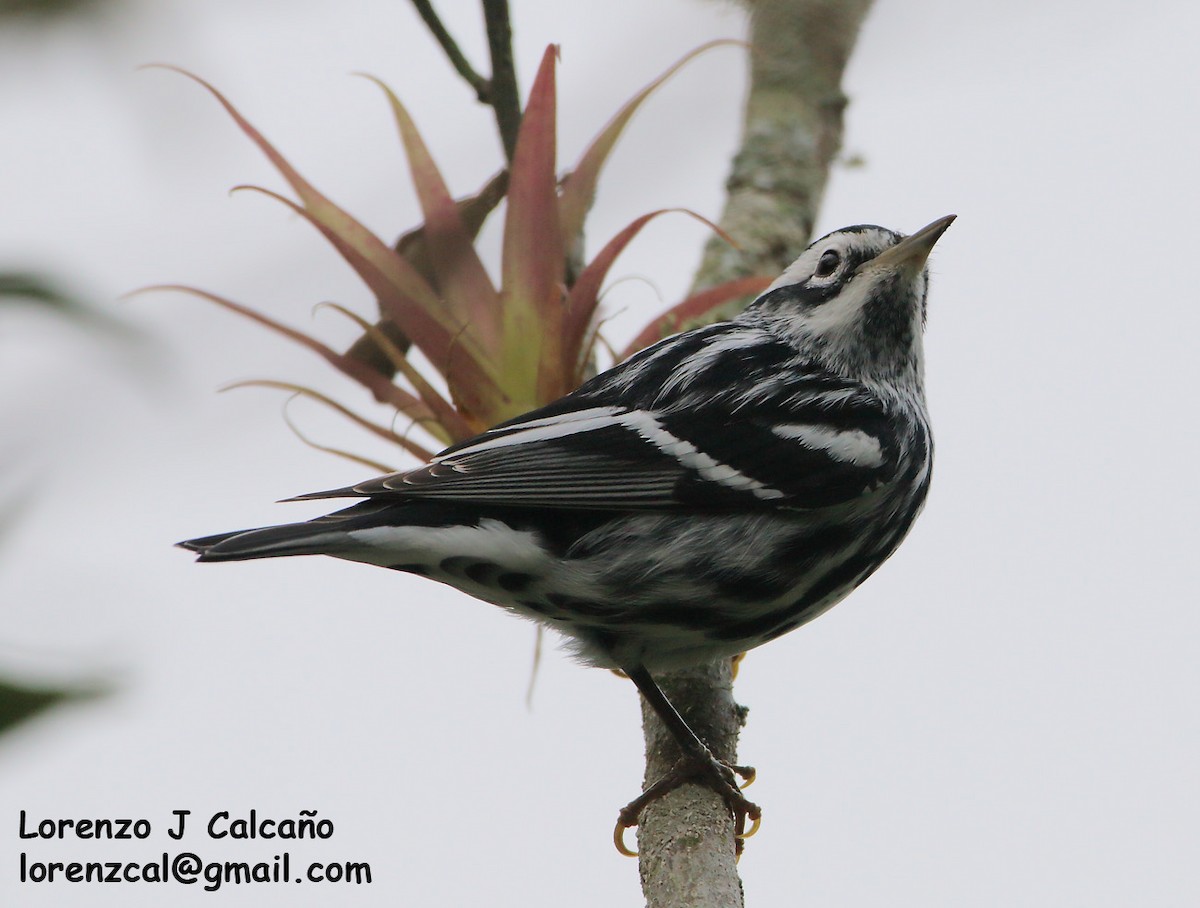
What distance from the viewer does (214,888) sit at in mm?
3053

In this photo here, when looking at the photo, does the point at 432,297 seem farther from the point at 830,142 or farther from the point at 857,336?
the point at 830,142

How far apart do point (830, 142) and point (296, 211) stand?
7.33 ft

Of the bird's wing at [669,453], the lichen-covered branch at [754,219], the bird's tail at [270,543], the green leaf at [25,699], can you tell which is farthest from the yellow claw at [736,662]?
the green leaf at [25,699]

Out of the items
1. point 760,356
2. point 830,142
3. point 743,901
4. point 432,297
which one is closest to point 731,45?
point 760,356

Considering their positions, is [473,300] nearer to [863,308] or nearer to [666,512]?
[666,512]

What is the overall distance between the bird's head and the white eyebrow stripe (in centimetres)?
38

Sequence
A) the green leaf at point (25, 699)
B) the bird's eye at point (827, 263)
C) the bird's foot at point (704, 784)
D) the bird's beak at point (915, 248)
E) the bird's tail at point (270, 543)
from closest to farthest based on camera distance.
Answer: the green leaf at point (25, 699) → the bird's tail at point (270, 543) → the bird's foot at point (704, 784) → the bird's beak at point (915, 248) → the bird's eye at point (827, 263)

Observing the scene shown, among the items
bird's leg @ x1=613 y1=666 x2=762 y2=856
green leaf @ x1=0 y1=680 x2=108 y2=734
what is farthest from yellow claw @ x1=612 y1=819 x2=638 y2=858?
Result: green leaf @ x1=0 y1=680 x2=108 y2=734

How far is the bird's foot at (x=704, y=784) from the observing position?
2.97 metres

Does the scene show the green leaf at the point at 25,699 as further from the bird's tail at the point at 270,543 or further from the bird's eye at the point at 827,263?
the bird's eye at the point at 827,263

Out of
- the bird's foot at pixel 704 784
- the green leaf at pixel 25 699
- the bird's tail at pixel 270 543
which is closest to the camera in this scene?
the green leaf at pixel 25 699

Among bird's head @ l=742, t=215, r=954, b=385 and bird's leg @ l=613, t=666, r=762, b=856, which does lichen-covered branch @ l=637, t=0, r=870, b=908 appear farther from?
bird's head @ l=742, t=215, r=954, b=385

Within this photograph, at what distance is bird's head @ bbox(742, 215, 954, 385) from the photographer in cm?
358

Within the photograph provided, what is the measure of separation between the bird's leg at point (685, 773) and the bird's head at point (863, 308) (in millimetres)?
1096
